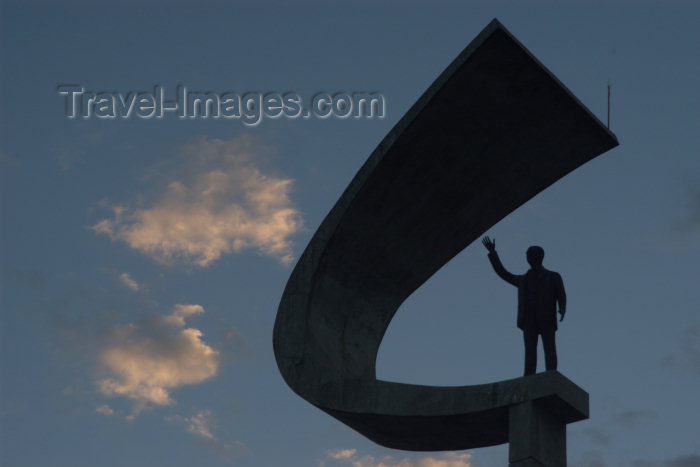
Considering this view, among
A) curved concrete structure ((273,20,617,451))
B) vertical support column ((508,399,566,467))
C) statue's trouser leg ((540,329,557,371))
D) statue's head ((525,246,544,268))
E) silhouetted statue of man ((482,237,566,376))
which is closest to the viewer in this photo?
vertical support column ((508,399,566,467))

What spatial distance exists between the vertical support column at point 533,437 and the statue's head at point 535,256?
2663mm

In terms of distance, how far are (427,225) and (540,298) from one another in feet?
9.27

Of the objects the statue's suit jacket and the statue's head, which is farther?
the statue's head

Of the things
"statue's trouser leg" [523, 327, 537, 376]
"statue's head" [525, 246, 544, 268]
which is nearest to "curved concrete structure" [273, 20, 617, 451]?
"statue's trouser leg" [523, 327, 537, 376]

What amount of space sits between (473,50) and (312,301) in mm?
4812

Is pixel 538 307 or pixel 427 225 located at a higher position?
pixel 427 225

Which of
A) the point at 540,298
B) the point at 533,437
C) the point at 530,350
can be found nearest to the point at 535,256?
the point at 540,298

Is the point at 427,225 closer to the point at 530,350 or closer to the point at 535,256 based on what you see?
the point at 535,256

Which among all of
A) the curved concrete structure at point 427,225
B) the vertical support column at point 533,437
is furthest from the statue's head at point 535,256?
the vertical support column at point 533,437

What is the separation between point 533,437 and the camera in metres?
17.0

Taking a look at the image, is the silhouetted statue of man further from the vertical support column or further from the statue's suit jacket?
the vertical support column

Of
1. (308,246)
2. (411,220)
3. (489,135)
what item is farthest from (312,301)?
(489,135)

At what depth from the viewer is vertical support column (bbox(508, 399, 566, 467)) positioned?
17.0 meters

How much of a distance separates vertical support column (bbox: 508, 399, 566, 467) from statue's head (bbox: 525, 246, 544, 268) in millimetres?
2663
